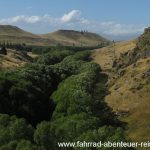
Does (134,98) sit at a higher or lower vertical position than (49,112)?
lower

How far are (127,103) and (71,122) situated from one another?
2723 inches

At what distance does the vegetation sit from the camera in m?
73.9

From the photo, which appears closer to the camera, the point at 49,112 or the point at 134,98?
the point at 49,112

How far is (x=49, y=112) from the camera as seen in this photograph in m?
125

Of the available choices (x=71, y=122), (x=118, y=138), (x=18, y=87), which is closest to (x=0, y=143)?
(x=71, y=122)

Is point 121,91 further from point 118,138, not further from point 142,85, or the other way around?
point 118,138

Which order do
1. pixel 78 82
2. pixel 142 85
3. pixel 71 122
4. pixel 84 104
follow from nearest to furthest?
pixel 71 122
pixel 84 104
pixel 78 82
pixel 142 85

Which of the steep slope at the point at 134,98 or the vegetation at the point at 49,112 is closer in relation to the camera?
the vegetation at the point at 49,112

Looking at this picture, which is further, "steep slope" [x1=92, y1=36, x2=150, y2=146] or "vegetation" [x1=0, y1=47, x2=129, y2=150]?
"steep slope" [x1=92, y1=36, x2=150, y2=146]

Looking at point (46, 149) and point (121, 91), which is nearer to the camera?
point (46, 149)

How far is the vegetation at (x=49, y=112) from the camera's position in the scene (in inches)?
2911

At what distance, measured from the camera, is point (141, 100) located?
488ft

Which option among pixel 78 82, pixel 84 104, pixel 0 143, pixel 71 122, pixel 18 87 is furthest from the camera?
pixel 78 82

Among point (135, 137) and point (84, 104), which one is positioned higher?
point (84, 104)
